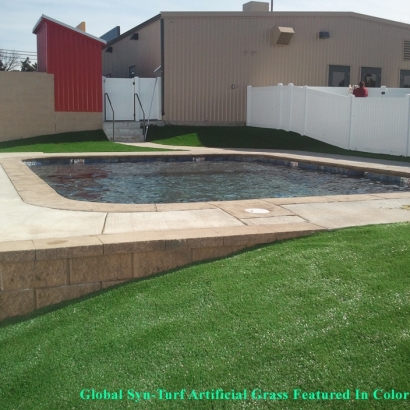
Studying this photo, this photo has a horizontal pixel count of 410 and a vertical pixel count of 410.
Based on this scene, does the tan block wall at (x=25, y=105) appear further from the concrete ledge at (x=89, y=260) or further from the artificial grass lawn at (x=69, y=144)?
the concrete ledge at (x=89, y=260)

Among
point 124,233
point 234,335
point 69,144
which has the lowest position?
point 234,335

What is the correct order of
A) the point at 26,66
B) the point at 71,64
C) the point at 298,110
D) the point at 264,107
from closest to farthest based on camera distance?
the point at 298,110 < the point at 71,64 < the point at 264,107 < the point at 26,66

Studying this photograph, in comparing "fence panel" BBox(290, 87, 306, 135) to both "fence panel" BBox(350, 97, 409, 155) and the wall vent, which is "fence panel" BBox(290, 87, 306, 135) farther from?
the wall vent

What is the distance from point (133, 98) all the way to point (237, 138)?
479cm

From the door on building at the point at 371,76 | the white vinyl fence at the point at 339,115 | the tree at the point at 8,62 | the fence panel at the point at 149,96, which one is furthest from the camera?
the tree at the point at 8,62

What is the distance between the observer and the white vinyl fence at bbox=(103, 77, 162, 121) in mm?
20266

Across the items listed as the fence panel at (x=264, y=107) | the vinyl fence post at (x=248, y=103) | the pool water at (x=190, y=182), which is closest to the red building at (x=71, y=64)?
the vinyl fence post at (x=248, y=103)

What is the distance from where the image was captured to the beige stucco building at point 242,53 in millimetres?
20266

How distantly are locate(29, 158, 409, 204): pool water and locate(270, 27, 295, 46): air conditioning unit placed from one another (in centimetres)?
845

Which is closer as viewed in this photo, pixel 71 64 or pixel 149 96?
pixel 71 64

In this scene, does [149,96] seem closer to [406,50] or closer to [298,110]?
[298,110]

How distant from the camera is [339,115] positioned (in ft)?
51.5

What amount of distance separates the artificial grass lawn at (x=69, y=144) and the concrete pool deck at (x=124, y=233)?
8667 millimetres

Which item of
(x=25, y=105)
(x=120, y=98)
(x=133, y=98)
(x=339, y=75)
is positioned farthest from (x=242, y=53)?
(x=25, y=105)
